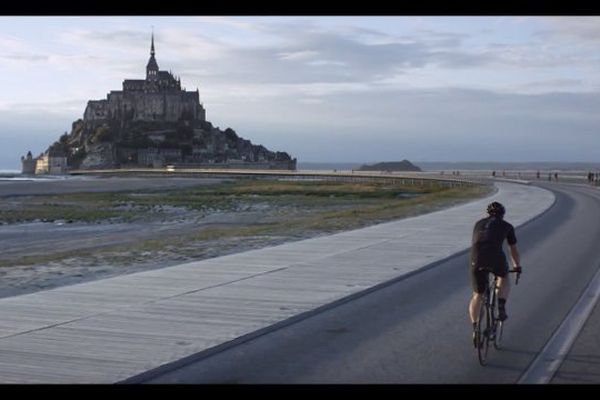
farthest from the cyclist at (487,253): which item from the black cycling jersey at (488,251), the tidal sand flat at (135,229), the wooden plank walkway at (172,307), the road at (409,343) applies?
the tidal sand flat at (135,229)

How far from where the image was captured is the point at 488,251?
9180 mm

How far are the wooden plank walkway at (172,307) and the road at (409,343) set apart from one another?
0.47 metres

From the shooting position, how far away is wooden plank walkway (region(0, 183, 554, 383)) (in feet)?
Answer: 28.7

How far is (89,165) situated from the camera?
18900cm

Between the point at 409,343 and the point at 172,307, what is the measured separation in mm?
3673

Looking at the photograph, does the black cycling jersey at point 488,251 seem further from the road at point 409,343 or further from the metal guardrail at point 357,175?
the metal guardrail at point 357,175

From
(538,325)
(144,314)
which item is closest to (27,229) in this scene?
(144,314)

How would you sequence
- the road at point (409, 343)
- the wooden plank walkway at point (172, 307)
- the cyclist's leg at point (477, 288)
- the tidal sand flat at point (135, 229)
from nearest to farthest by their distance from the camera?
1. the road at point (409, 343)
2. the wooden plank walkway at point (172, 307)
3. the cyclist's leg at point (477, 288)
4. the tidal sand flat at point (135, 229)

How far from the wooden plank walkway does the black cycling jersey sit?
9.16 feet

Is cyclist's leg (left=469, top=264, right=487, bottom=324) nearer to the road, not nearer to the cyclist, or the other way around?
the cyclist

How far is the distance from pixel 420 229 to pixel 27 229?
62.5 ft

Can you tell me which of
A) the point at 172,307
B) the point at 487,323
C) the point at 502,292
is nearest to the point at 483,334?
the point at 487,323

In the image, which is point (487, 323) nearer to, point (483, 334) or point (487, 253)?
point (483, 334)

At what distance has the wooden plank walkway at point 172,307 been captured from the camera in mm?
8750
